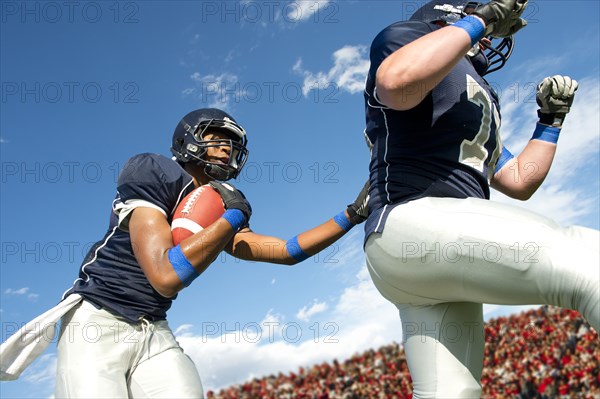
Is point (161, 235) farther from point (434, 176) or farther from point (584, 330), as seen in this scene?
point (584, 330)

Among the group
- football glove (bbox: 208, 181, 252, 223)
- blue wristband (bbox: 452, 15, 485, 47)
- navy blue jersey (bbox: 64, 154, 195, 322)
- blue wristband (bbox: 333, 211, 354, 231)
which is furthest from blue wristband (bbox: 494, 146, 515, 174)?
navy blue jersey (bbox: 64, 154, 195, 322)

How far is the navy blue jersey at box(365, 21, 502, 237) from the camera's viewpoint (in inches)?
84.9

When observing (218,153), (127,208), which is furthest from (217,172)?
(127,208)

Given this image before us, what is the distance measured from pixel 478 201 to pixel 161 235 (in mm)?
1283

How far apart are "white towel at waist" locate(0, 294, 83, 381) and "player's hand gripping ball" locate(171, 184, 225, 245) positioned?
2.09 ft

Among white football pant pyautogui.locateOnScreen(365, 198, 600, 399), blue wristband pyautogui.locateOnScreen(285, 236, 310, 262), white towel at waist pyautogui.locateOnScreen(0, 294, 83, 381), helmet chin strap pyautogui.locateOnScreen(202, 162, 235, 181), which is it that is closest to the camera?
white football pant pyautogui.locateOnScreen(365, 198, 600, 399)

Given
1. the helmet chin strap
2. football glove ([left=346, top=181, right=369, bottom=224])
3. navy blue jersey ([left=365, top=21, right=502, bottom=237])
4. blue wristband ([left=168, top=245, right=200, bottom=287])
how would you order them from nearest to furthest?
navy blue jersey ([left=365, top=21, right=502, bottom=237]) → blue wristband ([left=168, top=245, right=200, bottom=287]) → the helmet chin strap → football glove ([left=346, top=181, right=369, bottom=224])

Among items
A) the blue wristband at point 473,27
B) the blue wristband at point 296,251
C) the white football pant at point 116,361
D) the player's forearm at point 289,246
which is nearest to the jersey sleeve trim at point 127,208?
the white football pant at point 116,361

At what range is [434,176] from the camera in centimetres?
216

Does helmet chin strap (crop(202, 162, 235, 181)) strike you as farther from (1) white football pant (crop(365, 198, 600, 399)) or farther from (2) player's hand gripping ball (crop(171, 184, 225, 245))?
(1) white football pant (crop(365, 198, 600, 399))

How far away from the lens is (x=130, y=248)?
9.20ft

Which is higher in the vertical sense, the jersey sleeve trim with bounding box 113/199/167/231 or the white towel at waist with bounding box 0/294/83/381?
the jersey sleeve trim with bounding box 113/199/167/231

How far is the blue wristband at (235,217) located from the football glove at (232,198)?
29 mm

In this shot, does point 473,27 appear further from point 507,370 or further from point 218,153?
point 507,370
